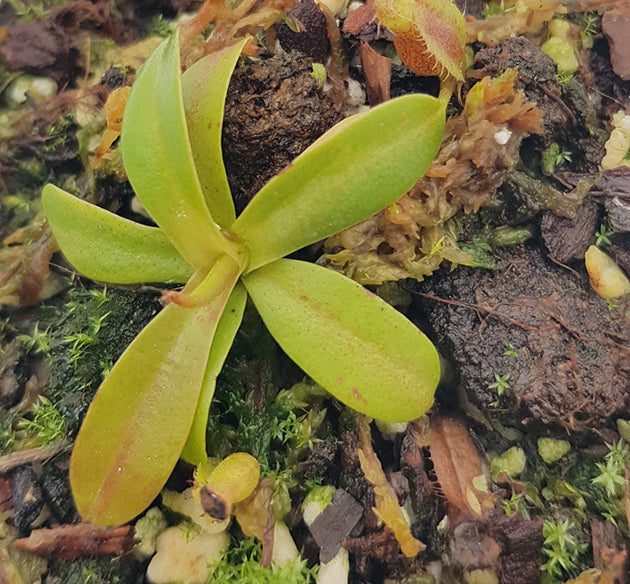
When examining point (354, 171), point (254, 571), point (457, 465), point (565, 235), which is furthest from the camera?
point (565, 235)

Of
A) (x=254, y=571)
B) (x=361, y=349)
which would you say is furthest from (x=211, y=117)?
(x=254, y=571)

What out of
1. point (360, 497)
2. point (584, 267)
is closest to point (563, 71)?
point (584, 267)

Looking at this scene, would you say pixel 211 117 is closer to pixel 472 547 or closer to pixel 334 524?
pixel 334 524

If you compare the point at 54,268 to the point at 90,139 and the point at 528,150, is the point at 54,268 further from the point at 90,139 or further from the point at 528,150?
the point at 528,150

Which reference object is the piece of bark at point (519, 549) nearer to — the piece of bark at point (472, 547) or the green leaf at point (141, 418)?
the piece of bark at point (472, 547)

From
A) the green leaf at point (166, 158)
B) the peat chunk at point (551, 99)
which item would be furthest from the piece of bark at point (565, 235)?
the green leaf at point (166, 158)
